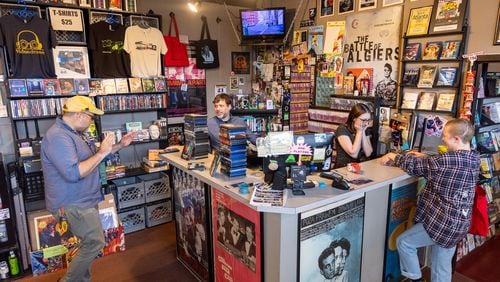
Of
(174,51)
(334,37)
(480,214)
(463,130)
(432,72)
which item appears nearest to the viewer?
→ (463,130)

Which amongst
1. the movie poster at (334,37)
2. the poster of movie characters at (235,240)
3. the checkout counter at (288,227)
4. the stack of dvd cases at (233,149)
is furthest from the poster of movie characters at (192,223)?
the movie poster at (334,37)

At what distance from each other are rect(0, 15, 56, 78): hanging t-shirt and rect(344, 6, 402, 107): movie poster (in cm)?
354

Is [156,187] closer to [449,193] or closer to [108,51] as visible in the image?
[108,51]

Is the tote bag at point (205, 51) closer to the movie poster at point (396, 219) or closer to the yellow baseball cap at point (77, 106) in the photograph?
the yellow baseball cap at point (77, 106)

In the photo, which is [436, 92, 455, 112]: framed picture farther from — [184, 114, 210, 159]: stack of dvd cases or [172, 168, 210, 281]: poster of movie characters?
[172, 168, 210, 281]: poster of movie characters

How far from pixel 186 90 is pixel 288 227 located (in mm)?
3722

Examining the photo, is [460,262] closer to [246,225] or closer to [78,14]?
[246,225]

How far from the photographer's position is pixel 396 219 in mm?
2709

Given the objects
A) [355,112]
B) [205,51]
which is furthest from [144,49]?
[355,112]

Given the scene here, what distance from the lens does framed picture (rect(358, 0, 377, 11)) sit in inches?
157

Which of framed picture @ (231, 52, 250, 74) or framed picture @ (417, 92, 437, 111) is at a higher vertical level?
framed picture @ (231, 52, 250, 74)

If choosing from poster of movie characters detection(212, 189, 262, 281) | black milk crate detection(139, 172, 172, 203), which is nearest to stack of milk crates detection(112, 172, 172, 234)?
black milk crate detection(139, 172, 172, 203)

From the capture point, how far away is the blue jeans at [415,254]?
2426 millimetres

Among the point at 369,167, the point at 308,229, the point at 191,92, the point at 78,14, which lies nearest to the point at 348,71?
the point at 369,167
